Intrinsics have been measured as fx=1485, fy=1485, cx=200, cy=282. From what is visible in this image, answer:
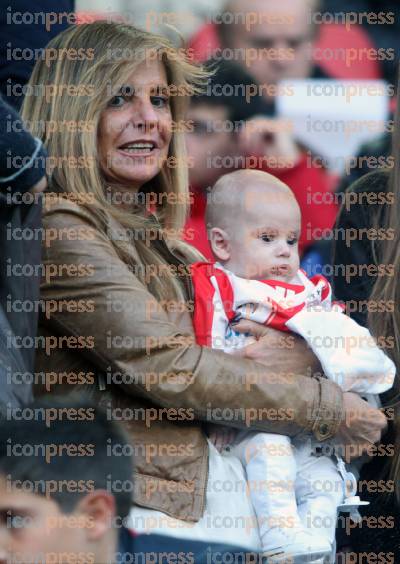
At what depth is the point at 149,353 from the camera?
13.7 ft

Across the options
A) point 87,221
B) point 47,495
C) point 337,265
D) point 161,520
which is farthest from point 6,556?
point 337,265

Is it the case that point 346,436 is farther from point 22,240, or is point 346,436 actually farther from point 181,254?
point 22,240

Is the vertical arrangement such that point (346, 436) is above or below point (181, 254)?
below

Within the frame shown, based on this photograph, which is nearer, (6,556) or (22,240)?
(6,556)

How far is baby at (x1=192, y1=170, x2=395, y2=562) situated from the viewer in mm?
4207

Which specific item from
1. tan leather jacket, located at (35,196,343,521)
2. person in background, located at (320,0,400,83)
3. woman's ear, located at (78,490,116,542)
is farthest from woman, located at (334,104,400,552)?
person in background, located at (320,0,400,83)

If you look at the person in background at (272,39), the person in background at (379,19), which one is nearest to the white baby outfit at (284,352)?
the person in background at (272,39)

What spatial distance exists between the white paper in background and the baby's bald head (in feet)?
7.87

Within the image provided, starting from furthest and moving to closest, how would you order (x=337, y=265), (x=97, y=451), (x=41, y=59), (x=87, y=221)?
(x=337, y=265) < (x=41, y=59) < (x=87, y=221) < (x=97, y=451)

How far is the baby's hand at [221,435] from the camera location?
433cm

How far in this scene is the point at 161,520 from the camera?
410 centimetres

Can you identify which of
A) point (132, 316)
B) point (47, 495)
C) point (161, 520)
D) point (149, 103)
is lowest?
point (161, 520)

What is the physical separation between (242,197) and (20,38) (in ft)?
3.77

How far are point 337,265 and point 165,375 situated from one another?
40.1 inches
